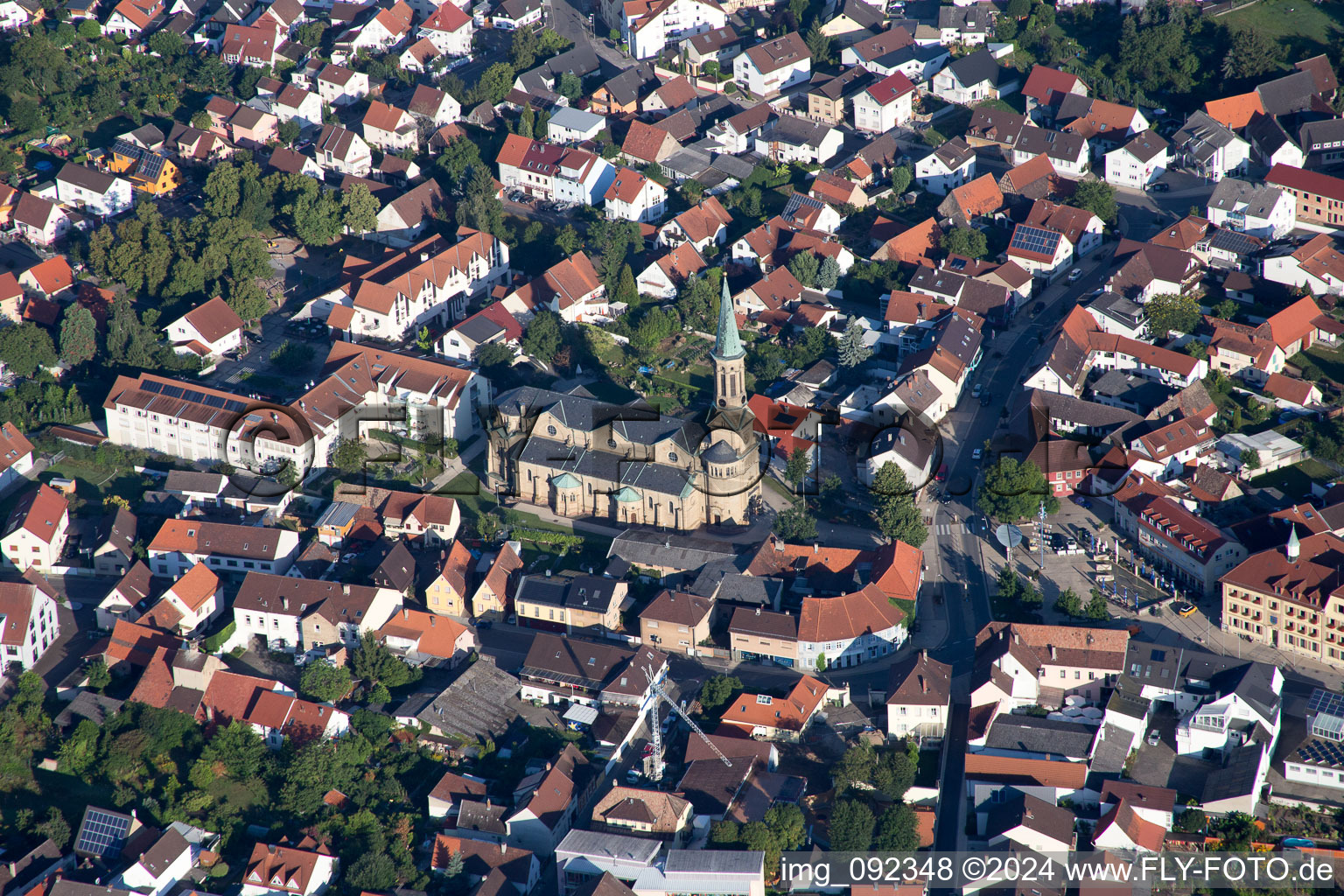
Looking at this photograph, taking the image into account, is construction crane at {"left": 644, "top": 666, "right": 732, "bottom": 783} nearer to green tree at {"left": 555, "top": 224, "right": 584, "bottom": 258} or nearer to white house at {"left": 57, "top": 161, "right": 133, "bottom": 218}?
green tree at {"left": 555, "top": 224, "right": 584, "bottom": 258}

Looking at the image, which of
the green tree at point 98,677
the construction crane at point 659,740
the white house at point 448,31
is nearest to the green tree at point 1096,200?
the construction crane at point 659,740

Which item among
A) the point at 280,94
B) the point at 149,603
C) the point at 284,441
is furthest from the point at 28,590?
the point at 280,94

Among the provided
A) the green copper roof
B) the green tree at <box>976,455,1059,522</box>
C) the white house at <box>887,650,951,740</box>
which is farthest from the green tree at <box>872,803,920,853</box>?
the green copper roof

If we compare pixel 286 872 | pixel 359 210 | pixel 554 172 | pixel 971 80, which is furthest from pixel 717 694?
pixel 971 80

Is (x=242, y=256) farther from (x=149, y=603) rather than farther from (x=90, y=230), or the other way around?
(x=149, y=603)

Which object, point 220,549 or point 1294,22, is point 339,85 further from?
point 1294,22

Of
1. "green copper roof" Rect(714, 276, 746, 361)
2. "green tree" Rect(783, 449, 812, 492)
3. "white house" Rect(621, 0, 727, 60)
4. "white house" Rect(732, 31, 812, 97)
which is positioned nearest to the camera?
"green copper roof" Rect(714, 276, 746, 361)

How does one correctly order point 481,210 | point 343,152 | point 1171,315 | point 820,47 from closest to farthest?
point 1171,315 → point 481,210 → point 343,152 → point 820,47
